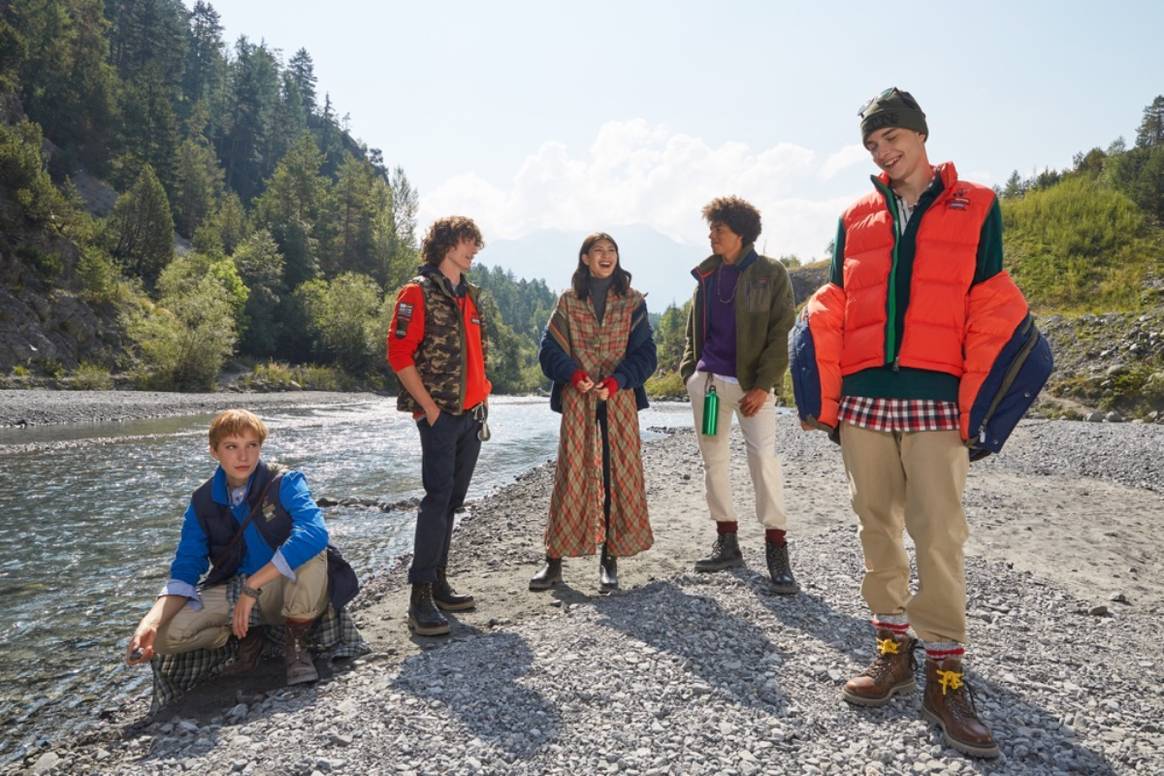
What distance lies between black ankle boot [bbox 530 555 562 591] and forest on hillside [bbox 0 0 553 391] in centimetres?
3276

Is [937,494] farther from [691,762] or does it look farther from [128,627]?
[128,627]

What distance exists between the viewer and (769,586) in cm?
506

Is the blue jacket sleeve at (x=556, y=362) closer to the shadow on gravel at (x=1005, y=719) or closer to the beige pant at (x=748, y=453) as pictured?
the beige pant at (x=748, y=453)

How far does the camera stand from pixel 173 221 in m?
57.2

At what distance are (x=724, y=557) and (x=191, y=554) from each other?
3922mm

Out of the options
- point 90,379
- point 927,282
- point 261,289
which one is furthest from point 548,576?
point 261,289

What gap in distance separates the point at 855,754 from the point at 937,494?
3.86ft

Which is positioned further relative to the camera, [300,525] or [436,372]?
[436,372]

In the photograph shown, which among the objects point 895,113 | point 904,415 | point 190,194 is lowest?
point 904,415

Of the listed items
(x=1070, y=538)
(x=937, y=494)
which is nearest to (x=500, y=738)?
(x=937, y=494)

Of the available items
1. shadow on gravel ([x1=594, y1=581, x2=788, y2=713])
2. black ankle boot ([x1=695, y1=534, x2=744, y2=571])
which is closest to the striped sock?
shadow on gravel ([x1=594, y1=581, x2=788, y2=713])

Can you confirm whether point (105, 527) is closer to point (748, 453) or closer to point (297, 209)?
point (748, 453)

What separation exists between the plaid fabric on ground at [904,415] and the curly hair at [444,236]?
2916 mm

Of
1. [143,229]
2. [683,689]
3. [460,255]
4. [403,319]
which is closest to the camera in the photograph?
[683,689]
